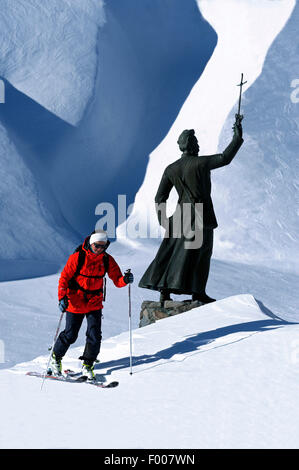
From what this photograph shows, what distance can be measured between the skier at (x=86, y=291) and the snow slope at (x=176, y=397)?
0.22 metres

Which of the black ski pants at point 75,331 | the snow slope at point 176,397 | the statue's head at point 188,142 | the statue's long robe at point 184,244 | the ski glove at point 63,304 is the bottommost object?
the snow slope at point 176,397

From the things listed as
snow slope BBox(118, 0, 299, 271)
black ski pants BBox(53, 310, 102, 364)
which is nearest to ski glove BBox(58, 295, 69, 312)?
black ski pants BBox(53, 310, 102, 364)

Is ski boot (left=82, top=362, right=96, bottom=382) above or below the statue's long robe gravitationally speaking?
below

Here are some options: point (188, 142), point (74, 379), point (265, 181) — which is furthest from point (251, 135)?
point (74, 379)

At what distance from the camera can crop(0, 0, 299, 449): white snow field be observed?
8.23 meters

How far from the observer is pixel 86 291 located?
4.23m

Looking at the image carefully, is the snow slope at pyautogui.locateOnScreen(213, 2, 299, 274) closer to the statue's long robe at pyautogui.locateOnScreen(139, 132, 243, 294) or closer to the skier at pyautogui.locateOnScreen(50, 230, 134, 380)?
the statue's long robe at pyautogui.locateOnScreen(139, 132, 243, 294)

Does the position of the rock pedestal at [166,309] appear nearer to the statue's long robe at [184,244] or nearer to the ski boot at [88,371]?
the statue's long robe at [184,244]

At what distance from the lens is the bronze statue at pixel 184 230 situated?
5.59 metres

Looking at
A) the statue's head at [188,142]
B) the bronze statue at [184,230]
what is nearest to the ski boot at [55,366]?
the bronze statue at [184,230]

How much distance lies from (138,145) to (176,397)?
36.9 feet

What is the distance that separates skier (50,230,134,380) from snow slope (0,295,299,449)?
8.8 inches

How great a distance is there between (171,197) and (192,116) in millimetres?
2239
